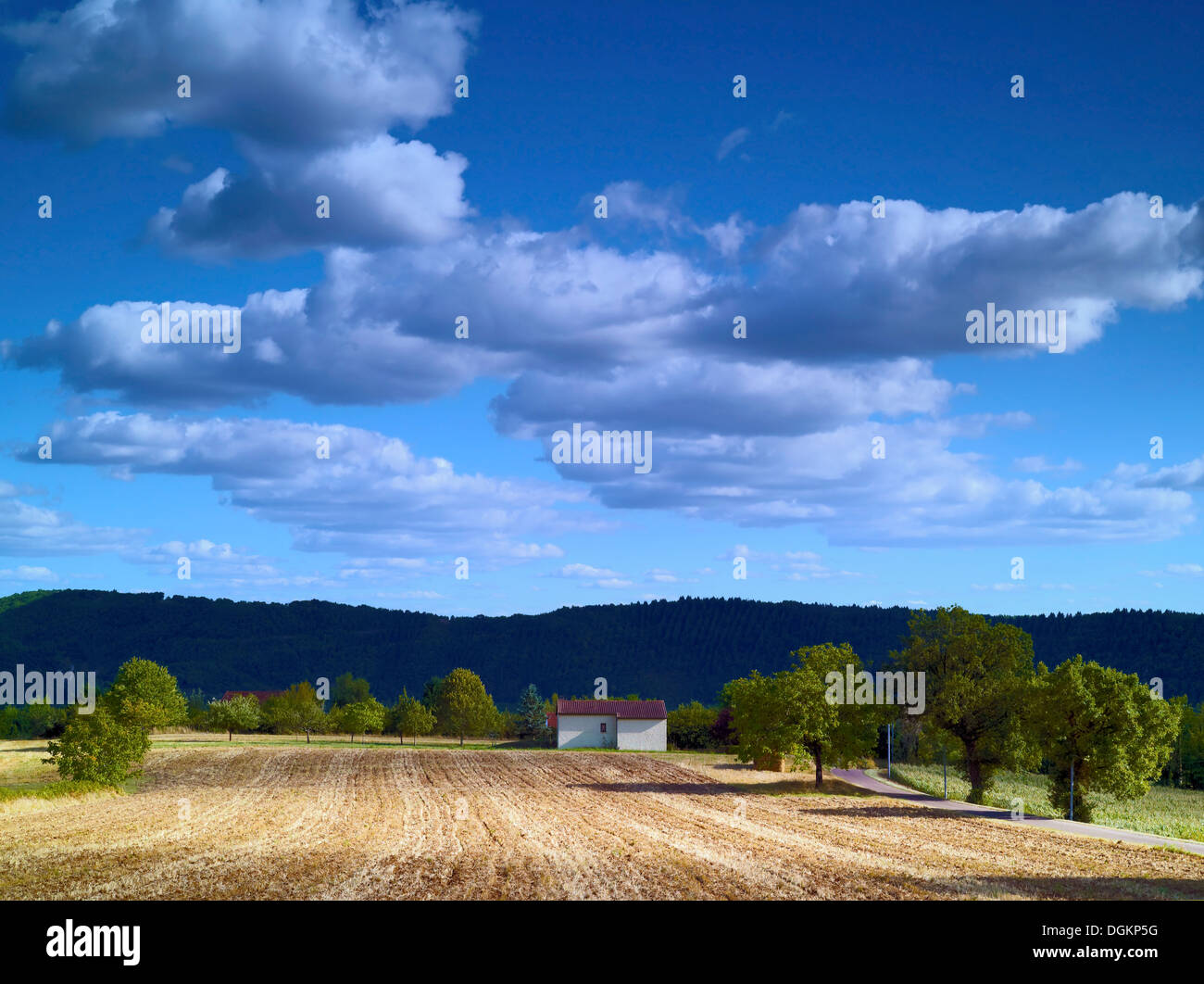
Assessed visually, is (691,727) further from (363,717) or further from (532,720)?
(363,717)

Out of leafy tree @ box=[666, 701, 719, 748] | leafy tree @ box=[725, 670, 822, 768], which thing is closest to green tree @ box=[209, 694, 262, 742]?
leafy tree @ box=[666, 701, 719, 748]

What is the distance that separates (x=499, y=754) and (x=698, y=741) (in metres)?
23.2

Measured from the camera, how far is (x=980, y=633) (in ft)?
165

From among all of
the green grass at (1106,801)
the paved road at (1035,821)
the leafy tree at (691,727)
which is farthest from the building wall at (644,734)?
the paved road at (1035,821)

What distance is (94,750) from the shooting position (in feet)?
174

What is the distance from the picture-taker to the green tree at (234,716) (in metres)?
110

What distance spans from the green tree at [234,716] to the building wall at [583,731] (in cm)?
3620

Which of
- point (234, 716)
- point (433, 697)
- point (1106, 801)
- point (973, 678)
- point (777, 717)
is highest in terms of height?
point (973, 678)

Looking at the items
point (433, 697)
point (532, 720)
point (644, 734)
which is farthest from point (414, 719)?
point (644, 734)

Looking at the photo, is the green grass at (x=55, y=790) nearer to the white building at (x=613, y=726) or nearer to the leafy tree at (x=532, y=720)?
the white building at (x=613, y=726)

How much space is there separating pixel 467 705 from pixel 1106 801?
66.3 m
